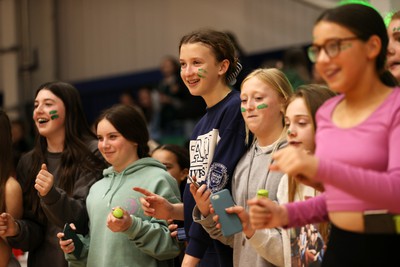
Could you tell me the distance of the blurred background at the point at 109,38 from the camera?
1127 cm

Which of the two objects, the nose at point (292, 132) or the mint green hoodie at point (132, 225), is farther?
the mint green hoodie at point (132, 225)

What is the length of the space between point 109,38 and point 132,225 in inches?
373

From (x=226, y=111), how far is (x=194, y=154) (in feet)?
0.98

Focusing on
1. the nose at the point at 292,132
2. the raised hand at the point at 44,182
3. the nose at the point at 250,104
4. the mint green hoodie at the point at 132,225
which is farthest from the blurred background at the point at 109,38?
the nose at the point at 292,132

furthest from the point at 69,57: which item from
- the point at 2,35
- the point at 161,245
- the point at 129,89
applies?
the point at 161,245

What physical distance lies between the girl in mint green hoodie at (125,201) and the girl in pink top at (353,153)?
1.74 meters

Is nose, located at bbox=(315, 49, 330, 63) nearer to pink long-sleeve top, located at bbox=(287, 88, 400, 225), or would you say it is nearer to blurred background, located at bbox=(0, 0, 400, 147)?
pink long-sleeve top, located at bbox=(287, 88, 400, 225)

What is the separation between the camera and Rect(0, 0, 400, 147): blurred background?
37.0 feet

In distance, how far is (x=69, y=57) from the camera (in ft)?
44.5

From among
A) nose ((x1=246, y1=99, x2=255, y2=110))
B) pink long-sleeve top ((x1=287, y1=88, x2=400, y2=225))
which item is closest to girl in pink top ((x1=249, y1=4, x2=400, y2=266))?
pink long-sleeve top ((x1=287, y1=88, x2=400, y2=225))

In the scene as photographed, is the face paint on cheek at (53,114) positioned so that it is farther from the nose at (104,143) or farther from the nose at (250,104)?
the nose at (250,104)

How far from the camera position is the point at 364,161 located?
228 cm

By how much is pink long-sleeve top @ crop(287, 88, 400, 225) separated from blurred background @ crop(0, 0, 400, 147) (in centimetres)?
849

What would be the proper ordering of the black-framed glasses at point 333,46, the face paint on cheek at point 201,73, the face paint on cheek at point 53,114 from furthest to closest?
1. the face paint on cheek at point 53,114
2. the face paint on cheek at point 201,73
3. the black-framed glasses at point 333,46
